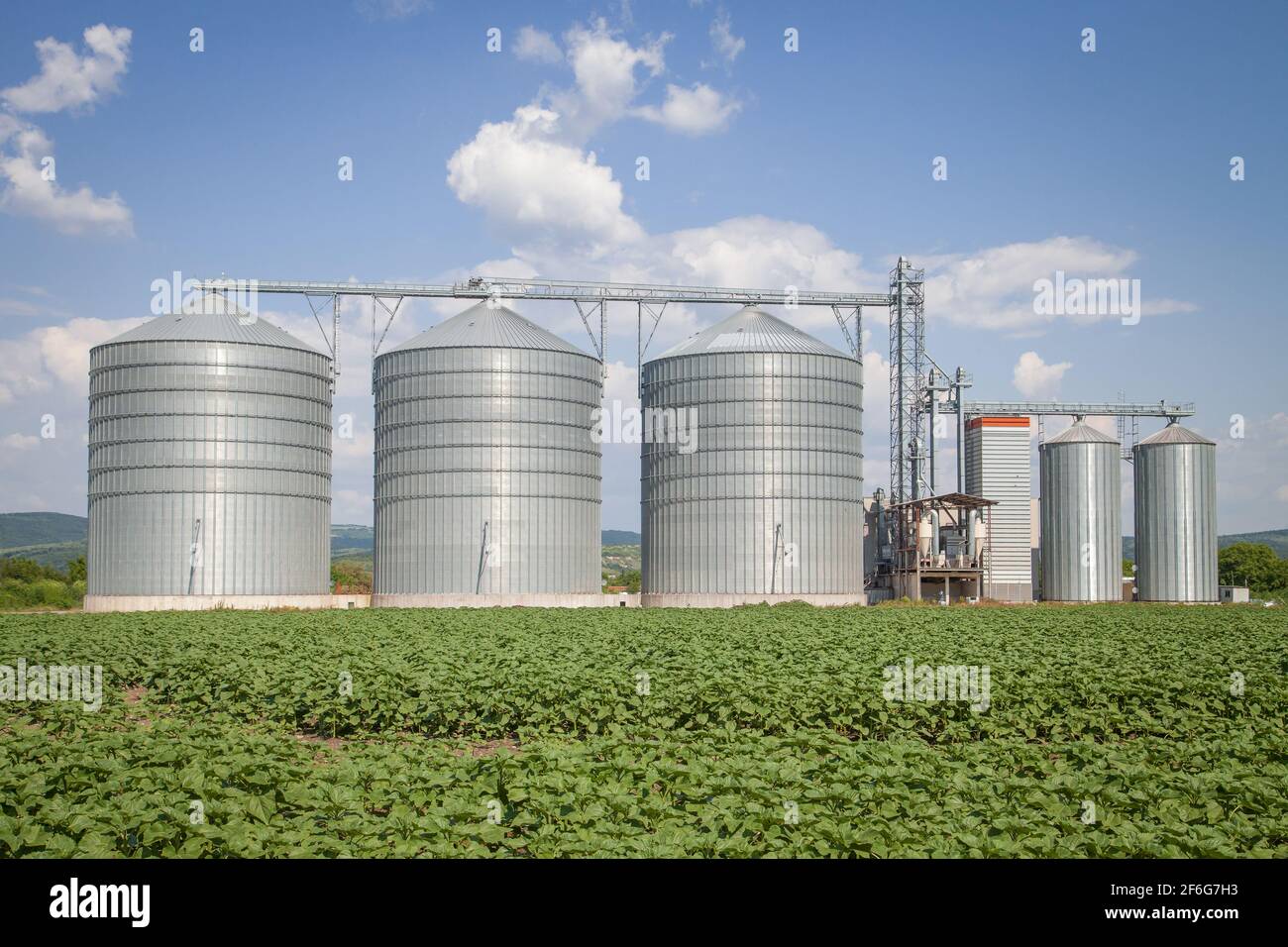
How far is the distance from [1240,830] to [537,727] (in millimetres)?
11837

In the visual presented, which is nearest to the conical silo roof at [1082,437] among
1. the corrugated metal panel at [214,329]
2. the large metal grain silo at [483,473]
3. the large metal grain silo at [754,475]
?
→ the large metal grain silo at [754,475]

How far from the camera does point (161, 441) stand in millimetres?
54156

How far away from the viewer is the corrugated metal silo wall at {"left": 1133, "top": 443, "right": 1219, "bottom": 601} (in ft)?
231

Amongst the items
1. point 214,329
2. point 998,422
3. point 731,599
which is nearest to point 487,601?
point 731,599

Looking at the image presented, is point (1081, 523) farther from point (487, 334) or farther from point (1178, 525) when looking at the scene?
point (487, 334)

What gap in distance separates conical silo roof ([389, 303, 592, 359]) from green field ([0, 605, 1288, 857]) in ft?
76.4

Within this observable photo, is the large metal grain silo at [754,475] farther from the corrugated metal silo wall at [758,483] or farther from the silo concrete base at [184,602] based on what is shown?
the silo concrete base at [184,602]

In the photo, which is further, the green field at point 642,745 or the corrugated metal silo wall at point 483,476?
the corrugated metal silo wall at point 483,476

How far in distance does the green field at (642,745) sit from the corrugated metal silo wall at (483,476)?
18.9m

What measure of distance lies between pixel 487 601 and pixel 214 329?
744 inches

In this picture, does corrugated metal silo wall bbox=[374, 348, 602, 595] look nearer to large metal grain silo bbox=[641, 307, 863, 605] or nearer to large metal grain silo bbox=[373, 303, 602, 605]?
large metal grain silo bbox=[373, 303, 602, 605]

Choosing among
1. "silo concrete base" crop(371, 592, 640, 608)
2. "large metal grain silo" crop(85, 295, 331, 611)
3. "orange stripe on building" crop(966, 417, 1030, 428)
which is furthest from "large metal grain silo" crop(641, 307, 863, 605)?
"large metal grain silo" crop(85, 295, 331, 611)

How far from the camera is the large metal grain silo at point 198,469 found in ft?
176
